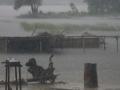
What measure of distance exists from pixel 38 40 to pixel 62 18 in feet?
3.60

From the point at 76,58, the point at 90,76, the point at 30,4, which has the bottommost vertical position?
the point at 90,76

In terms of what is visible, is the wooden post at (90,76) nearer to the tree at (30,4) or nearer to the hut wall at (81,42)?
the tree at (30,4)

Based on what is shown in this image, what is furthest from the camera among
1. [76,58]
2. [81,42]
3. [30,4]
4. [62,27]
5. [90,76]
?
[81,42]

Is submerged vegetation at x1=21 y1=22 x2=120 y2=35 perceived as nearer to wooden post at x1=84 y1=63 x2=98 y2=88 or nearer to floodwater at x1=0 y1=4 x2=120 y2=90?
floodwater at x1=0 y1=4 x2=120 y2=90

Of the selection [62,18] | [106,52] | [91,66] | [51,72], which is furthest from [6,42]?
[91,66]

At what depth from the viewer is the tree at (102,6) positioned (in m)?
10.6

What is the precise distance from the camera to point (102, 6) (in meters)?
10.7

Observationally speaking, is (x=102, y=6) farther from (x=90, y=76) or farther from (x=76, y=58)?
(x=90, y=76)

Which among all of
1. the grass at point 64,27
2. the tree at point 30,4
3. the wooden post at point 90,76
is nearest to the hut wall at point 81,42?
the grass at point 64,27

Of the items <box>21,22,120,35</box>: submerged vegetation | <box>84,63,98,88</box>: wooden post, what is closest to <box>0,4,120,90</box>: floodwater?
<box>21,22,120,35</box>: submerged vegetation

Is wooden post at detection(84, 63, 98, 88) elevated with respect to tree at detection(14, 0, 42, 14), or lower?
lower

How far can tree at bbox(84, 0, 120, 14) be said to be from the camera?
10.6m

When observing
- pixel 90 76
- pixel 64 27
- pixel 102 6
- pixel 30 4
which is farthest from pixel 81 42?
pixel 90 76

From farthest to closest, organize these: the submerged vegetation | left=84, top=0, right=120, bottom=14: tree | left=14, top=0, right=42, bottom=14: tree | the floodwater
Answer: the submerged vegetation < left=84, top=0, right=120, bottom=14: tree < left=14, top=0, right=42, bottom=14: tree < the floodwater
